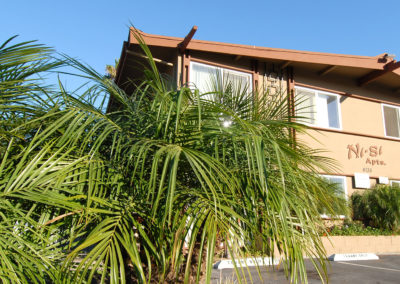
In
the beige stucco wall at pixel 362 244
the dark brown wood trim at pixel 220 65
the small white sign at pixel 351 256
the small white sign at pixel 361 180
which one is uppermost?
the dark brown wood trim at pixel 220 65

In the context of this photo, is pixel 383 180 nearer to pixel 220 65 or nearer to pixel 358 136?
pixel 358 136

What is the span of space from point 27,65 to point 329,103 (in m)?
10.5

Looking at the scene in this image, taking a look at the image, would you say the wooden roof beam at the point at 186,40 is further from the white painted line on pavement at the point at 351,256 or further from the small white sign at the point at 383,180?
the small white sign at the point at 383,180

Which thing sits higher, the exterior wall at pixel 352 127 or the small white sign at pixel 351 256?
the exterior wall at pixel 352 127

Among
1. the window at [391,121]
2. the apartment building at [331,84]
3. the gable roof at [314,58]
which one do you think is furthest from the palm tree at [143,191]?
the window at [391,121]

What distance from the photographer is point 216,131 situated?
281cm

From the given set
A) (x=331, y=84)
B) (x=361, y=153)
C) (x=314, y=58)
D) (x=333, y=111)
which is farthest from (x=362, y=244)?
(x=314, y=58)

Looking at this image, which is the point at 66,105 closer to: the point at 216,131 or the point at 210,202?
the point at 216,131

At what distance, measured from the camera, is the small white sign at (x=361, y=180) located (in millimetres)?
11289

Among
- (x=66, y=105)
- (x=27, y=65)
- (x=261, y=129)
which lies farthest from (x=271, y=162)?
(x=27, y=65)

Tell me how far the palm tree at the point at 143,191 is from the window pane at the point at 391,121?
11410mm

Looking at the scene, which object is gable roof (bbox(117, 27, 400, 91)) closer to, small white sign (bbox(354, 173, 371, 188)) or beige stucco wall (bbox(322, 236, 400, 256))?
small white sign (bbox(354, 173, 371, 188))

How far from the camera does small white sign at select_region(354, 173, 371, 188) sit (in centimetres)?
1129

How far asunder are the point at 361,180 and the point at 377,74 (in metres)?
3.41
